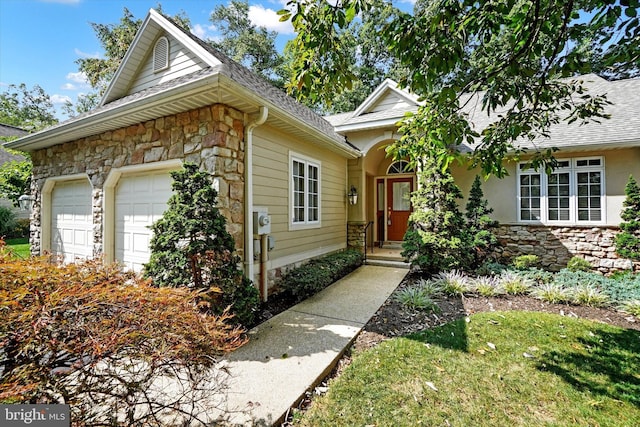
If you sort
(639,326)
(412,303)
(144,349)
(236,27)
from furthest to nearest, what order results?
(236,27) → (412,303) → (639,326) → (144,349)

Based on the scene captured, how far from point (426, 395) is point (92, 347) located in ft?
9.05

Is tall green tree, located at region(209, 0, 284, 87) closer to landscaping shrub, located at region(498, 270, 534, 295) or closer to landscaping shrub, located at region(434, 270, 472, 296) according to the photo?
landscaping shrub, located at region(434, 270, 472, 296)

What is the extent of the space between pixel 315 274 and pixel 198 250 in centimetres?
270

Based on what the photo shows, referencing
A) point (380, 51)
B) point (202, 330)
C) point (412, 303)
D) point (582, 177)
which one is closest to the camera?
point (202, 330)

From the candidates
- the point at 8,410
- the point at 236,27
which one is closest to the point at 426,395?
the point at 8,410

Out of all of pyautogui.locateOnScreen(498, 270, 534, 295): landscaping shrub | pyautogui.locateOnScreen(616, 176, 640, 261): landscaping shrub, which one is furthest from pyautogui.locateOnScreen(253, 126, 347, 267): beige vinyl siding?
pyautogui.locateOnScreen(616, 176, 640, 261): landscaping shrub

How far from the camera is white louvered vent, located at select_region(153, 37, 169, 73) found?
5.96m

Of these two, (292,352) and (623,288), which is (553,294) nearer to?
(623,288)

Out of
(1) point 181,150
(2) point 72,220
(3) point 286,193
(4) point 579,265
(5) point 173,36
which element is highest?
(5) point 173,36

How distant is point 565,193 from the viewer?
7.31 m

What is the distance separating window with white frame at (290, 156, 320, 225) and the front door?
13.5ft

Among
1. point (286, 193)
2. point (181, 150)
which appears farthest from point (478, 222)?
point (181, 150)

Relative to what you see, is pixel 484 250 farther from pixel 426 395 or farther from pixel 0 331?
pixel 0 331

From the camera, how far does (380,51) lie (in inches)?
760
